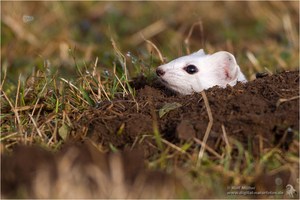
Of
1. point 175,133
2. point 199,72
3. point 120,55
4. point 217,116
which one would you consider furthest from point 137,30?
point 175,133

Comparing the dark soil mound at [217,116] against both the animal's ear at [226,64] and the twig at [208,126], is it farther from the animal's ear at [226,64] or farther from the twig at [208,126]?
the animal's ear at [226,64]

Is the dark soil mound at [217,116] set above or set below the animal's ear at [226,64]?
below

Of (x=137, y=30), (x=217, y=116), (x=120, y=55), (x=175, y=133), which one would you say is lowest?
(x=175, y=133)

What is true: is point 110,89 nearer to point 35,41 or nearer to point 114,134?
point 114,134

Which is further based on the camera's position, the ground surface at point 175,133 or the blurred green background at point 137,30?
the blurred green background at point 137,30

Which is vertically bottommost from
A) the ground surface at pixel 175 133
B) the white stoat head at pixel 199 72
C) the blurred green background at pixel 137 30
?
the ground surface at pixel 175 133

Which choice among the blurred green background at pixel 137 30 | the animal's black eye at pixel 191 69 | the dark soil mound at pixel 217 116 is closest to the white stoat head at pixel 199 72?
the animal's black eye at pixel 191 69

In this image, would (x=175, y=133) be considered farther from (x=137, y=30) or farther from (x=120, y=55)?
(x=137, y=30)
